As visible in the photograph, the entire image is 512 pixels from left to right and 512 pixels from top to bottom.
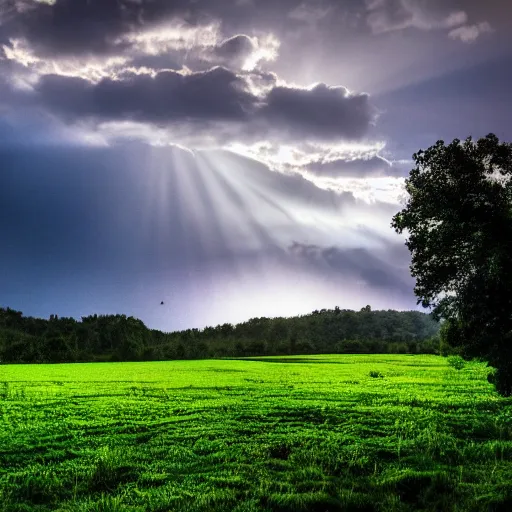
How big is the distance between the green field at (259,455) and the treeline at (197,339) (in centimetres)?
8822

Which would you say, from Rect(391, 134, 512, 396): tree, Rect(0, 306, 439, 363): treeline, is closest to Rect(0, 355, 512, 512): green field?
Rect(391, 134, 512, 396): tree

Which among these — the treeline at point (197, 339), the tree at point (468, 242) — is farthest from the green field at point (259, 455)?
the treeline at point (197, 339)

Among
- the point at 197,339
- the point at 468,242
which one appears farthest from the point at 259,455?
the point at 197,339

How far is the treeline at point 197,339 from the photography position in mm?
122750

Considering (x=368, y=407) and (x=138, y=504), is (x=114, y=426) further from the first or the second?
(x=368, y=407)

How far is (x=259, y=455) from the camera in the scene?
15.6m

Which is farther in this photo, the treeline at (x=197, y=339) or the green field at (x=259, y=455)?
the treeline at (x=197, y=339)

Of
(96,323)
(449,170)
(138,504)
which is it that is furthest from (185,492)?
(96,323)

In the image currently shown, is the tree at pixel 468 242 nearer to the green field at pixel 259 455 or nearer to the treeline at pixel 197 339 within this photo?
the green field at pixel 259 455

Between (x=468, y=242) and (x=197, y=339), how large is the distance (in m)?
142

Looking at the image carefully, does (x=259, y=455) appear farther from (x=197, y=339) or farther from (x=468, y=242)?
(x=197, y=339)

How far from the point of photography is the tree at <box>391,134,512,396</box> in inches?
814

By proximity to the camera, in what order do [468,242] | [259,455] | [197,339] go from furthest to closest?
[197,339] → [468,242] → [259,455]

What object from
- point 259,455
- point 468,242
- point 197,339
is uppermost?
point 468,242
